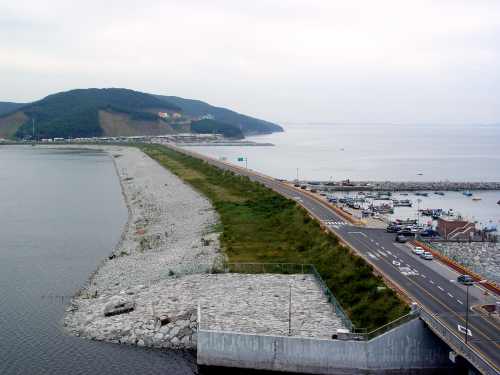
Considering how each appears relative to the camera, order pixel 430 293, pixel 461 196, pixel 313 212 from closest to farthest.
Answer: pixel 430 293
pixel 313 212
pixel 461 196

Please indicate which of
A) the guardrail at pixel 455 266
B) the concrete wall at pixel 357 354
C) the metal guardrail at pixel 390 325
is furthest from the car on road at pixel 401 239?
the concrete wall at pixel 357 354

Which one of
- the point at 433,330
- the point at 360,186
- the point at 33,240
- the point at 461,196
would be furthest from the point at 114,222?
the point at 461,196

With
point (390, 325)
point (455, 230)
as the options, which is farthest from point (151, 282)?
point (455, 230)

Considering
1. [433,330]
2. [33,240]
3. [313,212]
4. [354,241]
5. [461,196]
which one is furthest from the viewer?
[461,196]

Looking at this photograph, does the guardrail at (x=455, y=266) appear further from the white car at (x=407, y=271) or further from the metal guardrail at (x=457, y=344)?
the metal guardrail at (x=457, y=344)

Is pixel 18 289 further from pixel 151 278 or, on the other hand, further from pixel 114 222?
pixel 114 222

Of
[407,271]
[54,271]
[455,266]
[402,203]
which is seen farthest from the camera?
[402,203]

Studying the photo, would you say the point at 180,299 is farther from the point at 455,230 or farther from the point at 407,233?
the point at 455,230

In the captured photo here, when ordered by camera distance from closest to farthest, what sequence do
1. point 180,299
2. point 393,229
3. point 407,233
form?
point 180,299
point 407,233
point 393,229
